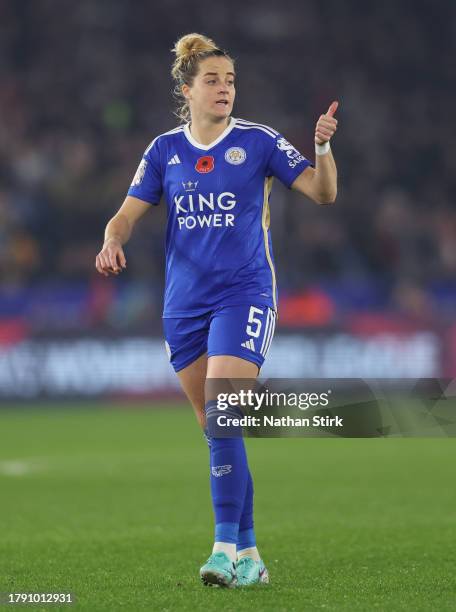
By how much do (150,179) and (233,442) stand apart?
47.7 inches

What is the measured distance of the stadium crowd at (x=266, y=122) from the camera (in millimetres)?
17438

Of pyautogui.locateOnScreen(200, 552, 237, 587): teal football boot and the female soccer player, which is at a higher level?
the female soccer player

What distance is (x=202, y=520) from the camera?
24.2 feet

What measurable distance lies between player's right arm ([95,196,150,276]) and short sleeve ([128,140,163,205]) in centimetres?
3

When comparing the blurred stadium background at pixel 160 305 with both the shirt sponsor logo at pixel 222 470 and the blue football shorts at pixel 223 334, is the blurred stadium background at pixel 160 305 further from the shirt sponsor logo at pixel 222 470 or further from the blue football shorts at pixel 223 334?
the blue football shorts at pixel 223 334

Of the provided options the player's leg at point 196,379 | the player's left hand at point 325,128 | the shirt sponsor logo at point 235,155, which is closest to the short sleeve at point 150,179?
the shirt sponsor logo at point 235,155

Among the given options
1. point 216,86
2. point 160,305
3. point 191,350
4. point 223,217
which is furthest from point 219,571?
point 160,305

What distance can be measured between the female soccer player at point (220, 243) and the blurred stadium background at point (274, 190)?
35.9 feet

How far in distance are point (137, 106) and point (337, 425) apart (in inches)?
655

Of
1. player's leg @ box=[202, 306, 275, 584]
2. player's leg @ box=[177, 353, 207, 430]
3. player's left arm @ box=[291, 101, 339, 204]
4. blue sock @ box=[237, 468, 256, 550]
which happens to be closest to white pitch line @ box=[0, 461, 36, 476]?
player's leg @ box=[177, 353, 207, 430]

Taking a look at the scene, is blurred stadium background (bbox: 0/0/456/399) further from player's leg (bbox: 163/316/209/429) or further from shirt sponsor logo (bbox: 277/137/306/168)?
shirt sponsor logo (bbox: 277/137/306/168)

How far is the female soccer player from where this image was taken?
16.3 feet

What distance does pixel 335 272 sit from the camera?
18.2 m

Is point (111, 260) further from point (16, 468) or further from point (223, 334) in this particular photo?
point (16, 468)
